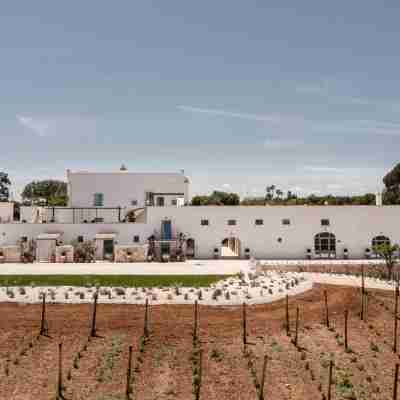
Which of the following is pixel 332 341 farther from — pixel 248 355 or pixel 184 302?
pixel 184 302

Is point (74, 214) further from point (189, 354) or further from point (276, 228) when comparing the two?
point (189, 354)

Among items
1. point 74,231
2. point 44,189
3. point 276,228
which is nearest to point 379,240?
point 276,228

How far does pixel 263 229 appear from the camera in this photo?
36.4 metres

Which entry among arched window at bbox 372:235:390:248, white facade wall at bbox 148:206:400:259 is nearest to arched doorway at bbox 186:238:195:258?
white facade wall at bbox 148:206:400:259

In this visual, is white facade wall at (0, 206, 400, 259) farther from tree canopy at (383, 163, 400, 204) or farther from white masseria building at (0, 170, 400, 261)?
tree canopy at (383, 163, 400, 204)

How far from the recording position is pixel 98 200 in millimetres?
44969

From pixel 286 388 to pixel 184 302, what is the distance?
794 cm

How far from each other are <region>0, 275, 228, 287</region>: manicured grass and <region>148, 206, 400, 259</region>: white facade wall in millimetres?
9574

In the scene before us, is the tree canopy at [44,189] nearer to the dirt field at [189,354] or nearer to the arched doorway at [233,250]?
the arched doorway at [233,250]

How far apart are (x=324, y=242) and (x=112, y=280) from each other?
1805cm

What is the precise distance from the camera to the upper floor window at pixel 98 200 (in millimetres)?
44938

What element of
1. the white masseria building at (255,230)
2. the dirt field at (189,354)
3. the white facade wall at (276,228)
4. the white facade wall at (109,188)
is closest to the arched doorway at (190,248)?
the white masseria building at (255,230)

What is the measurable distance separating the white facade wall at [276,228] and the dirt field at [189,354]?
16.4 m

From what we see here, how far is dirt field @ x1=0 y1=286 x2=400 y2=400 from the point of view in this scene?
12859 millimetres
